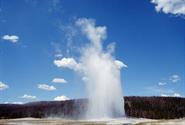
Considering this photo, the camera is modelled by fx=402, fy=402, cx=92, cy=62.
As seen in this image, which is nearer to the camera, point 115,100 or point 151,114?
point 115,100

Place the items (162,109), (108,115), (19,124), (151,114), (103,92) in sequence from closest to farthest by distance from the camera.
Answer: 1. (19,124)
2. (108,115)
3. (103,92)
4. (151,114)
5. (162,109)

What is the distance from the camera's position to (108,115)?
368 feet

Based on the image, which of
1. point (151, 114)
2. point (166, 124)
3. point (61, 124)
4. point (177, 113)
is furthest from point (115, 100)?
point (177, 113)

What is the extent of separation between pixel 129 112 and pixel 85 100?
66.2 meters

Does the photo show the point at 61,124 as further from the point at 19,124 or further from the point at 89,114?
the point at 89,114

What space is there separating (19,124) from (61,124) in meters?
8.08

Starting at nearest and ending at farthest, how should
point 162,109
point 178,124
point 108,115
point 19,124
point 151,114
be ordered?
point 178,124, point 19,124, point 108,115, point 151,114, point 162,109

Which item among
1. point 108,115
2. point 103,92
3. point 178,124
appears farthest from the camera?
point 103,92

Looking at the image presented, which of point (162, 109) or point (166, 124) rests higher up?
point (162, 109)

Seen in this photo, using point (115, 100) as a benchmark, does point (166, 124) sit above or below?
below

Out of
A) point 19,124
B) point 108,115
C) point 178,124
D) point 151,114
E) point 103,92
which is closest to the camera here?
point 178,124

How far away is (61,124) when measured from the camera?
7750 cm

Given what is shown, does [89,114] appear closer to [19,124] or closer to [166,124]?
[19,124]

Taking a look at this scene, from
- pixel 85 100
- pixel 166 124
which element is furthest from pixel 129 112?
pixel 166 124
